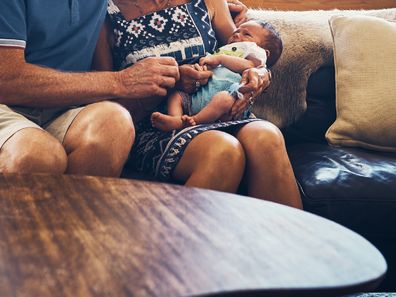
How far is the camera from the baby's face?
1.89 m

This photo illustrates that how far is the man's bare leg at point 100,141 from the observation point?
56.9 inches

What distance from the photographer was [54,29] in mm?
1615

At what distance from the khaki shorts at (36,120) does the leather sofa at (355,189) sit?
2.19ft

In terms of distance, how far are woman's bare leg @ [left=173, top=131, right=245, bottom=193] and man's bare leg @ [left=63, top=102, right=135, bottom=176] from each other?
188 millimetres

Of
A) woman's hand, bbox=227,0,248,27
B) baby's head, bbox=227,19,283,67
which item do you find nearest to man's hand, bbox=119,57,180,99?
baby's head, bbox=227,19,283,67

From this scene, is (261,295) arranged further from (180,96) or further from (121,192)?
(180,96)

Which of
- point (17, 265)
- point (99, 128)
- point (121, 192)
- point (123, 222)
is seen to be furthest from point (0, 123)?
point (17, 265)

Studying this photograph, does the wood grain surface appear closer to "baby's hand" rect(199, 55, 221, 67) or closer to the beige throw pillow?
the beige throw pillow

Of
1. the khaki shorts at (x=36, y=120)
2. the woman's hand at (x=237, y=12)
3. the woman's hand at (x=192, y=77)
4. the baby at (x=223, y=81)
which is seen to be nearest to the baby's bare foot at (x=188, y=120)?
the baby at (x=223, y=81)

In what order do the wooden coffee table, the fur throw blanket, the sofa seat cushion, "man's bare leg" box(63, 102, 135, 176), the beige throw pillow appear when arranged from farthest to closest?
the fur throw blanket < the beige throw pillow < the sofa seat cushion < "man's bare leg" box(63, 102, 135, 176) < the wooden coffee table

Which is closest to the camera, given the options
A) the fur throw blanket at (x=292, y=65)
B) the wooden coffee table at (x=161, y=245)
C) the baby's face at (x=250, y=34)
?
the wooden coffee table at (x=161, y=245)

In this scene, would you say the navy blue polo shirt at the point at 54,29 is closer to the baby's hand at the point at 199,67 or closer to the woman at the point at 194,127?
the woman at the point at 194,127

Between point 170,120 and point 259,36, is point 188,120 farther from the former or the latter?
point 259,36

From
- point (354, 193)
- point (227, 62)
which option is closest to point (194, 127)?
point (227, 62)
